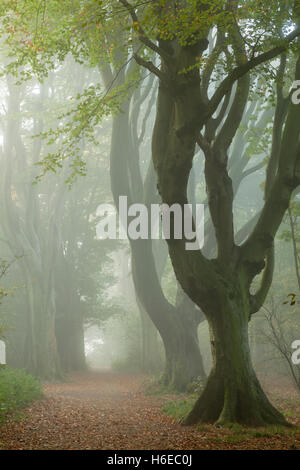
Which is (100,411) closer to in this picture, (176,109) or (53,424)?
(53,424)

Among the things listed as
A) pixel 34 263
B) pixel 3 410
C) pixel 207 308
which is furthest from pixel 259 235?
pixel 34 263

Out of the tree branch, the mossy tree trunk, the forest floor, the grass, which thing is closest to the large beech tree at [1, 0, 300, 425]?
the tree branch

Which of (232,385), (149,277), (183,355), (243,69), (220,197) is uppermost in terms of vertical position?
(243,69)

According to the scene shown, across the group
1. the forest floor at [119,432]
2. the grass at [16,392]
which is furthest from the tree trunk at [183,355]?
the grass at [16,392]

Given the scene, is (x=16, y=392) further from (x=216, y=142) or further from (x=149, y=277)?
(x=216, y=142)

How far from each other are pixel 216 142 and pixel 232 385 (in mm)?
4194

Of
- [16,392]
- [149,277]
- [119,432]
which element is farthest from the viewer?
[149,277]

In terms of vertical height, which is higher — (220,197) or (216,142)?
(216,142)

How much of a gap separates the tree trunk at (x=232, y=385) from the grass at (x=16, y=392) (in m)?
3.25

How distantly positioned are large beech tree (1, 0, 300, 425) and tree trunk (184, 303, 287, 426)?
0.02 metres

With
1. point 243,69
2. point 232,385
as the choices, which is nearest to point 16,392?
point 232,385

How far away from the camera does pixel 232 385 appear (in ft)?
23.1

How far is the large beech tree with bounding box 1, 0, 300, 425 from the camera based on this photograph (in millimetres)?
6480

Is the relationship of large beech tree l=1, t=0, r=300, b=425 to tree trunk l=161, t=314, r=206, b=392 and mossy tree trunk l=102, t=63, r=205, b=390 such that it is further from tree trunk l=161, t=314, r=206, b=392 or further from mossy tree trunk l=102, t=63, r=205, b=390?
tree trunk l=161, t=314, r=206, b=392
